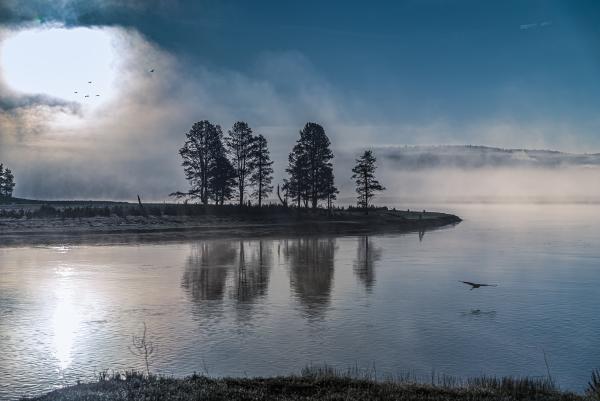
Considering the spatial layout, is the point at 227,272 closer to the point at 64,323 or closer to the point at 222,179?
the point at 64,323

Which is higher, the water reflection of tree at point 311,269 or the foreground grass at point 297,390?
the water reflection of tree at point 311,269

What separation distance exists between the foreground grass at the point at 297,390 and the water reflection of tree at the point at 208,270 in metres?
13.1

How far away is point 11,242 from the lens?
54750 mm

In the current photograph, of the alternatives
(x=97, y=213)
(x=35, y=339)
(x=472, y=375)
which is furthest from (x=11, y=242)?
(x=472, y=375)

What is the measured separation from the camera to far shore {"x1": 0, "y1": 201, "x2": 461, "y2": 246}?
61.4 meters

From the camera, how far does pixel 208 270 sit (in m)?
36.3

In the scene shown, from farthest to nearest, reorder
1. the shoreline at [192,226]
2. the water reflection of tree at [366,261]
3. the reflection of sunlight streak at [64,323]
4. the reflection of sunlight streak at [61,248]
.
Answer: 1. the shoreline at [192,226]
2. the reflection of sunlight streak at [61,248]
3. the water reflection of tree at [366,261]
4. the reflection of sunlight streak at [64,323]

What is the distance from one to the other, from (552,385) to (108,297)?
61.6 ft

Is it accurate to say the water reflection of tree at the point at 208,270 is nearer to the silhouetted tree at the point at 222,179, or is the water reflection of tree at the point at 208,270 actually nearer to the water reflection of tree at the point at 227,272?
the water reflection of tree at the point at 227,272

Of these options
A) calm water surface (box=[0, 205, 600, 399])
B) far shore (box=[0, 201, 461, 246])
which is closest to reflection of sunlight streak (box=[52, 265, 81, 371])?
calm water surface (box=[0, 205, 600, 399])

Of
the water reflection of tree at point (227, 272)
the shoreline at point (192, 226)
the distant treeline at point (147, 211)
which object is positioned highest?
the distant treeline at point (147, 211)

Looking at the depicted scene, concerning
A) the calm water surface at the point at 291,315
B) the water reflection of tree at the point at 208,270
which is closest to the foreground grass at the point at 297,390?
the calm water surface at the point at 291,315

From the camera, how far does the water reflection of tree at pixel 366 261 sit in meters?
33.0

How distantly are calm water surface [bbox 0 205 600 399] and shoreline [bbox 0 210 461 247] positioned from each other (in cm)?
1642
